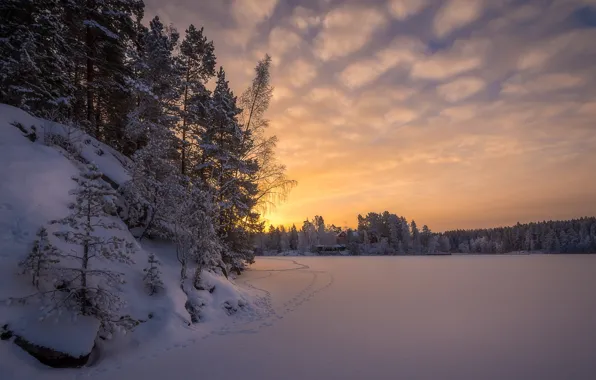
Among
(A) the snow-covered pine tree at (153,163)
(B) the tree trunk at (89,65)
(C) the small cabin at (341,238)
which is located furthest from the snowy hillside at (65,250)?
(C) the small cabin at (341,238)

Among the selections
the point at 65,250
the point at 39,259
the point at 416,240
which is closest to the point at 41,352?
the point at 39,259

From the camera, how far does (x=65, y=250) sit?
756 cm

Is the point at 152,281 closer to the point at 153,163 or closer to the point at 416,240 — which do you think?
the point at 153,163

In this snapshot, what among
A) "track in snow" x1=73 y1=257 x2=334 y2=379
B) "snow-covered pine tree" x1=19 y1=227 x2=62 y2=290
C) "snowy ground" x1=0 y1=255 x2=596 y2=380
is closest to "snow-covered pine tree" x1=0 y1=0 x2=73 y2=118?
"snow-covered pine tree" x1=19 y1=227 x2=62 y2=290

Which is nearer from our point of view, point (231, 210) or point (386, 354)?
point (386, 354)

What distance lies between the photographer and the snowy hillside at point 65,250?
→ 589cm

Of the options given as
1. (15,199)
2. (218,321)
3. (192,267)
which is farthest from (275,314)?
(15,199)

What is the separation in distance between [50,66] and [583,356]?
21406 millimetres

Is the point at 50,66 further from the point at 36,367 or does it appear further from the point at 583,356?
the point at 583,356

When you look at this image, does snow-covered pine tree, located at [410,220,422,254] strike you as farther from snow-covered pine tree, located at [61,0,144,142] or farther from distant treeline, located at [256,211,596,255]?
snow-covered pine tree, located at [61,0,144,142]

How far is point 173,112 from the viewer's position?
755 inches

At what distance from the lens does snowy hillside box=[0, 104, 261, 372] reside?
589 cm

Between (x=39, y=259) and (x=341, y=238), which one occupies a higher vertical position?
(x=39, y=259)

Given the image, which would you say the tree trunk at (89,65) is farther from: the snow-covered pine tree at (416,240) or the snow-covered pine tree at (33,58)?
the snow-covered pine tree at (416,240)
